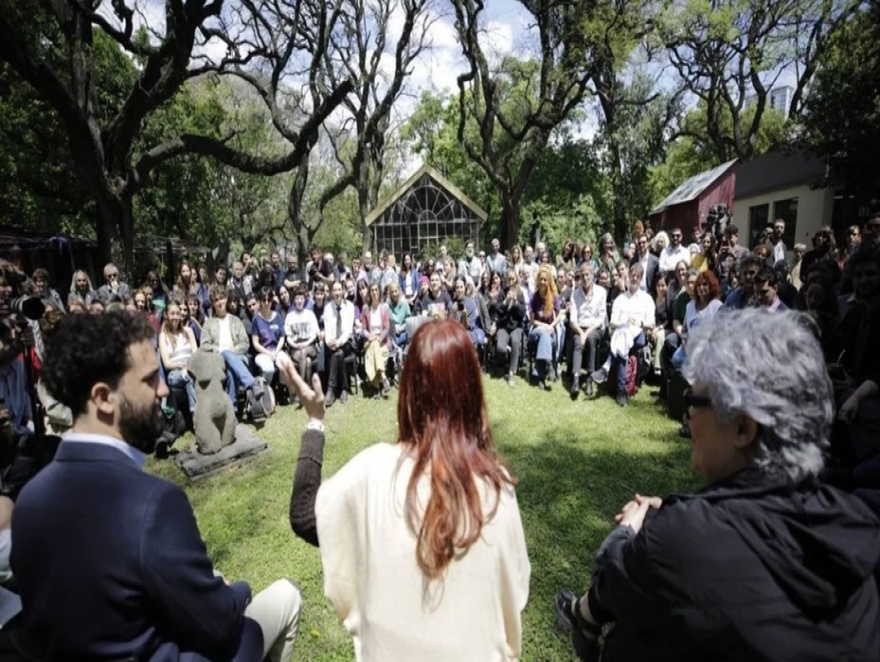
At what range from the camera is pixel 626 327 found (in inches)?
256

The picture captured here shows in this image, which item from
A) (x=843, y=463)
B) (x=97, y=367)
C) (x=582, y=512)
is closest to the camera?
(x=97, y=367)

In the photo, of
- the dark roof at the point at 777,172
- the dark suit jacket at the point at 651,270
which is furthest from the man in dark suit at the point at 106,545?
the dark roof at the point at 777,172

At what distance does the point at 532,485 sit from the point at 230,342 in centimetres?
428

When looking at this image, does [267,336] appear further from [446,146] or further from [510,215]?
[446,146]

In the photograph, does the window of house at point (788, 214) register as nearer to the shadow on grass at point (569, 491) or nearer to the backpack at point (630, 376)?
the backpack at point (630, 376)

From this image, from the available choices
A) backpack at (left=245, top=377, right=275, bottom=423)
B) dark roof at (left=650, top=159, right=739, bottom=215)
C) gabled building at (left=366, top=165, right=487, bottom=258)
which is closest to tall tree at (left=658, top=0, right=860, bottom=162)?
dark roof at (left=650, top=159, right=739, bottom=215)

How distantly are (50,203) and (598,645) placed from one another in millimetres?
22603

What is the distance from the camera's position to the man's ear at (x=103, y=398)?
163 cm

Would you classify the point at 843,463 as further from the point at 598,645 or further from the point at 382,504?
the point at 382,504

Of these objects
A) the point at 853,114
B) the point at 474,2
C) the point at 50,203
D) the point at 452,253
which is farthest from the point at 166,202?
the point at 853,114

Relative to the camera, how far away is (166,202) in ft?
66.3

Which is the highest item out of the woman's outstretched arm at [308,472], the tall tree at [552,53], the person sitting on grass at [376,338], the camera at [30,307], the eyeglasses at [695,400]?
the tall tree at [552,53]

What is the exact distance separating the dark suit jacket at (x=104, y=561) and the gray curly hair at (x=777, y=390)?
154 cm

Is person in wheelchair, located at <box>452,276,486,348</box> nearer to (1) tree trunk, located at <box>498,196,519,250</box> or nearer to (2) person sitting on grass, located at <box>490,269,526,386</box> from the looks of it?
(2) person sitting on grass, located at <box>490,269,526,386</box>
